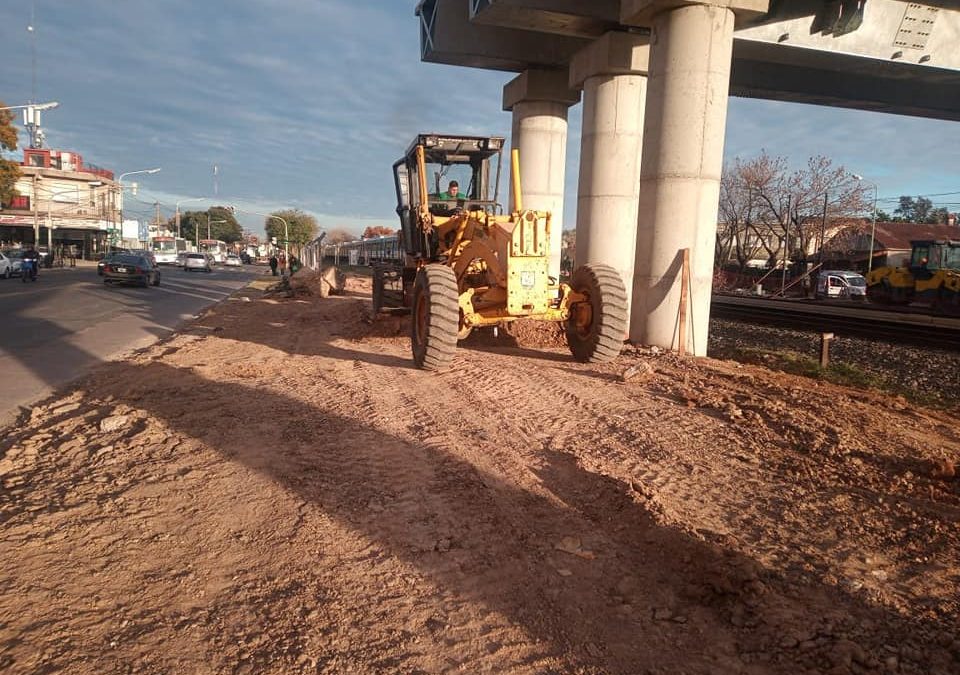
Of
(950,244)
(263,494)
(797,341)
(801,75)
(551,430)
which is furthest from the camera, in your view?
(950,244)

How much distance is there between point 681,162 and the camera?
35.7ft

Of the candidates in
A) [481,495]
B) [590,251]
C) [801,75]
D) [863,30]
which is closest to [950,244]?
[801,75]

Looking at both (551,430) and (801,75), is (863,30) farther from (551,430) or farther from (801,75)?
(551,430)

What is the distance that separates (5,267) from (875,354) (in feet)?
115

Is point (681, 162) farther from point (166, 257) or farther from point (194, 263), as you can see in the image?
point (166, 257)

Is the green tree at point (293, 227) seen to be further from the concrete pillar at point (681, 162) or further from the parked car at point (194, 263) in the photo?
the concrete pillar at point (681, 162)

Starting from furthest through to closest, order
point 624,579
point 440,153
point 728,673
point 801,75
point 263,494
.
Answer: point 801,75, point 440,153, point 263,494, point 624,579, point 728,673

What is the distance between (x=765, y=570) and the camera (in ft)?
11.3

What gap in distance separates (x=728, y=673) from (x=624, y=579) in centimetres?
78

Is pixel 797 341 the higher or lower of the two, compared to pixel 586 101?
lower

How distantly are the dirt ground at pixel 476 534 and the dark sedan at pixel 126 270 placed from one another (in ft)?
69.8

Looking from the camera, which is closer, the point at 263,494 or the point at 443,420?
the point at 263,494

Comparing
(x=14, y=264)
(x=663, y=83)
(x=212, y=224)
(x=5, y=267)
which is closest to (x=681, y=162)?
(x=663, y=83)

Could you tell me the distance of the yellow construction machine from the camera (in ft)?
80.6
